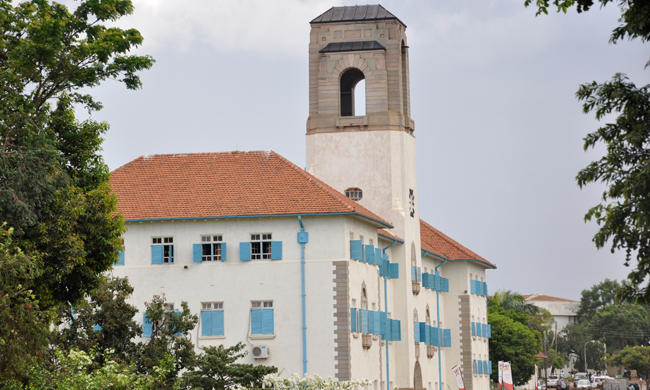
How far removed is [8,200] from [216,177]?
2443 cm

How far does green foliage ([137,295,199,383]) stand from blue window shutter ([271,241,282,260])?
9769 mm

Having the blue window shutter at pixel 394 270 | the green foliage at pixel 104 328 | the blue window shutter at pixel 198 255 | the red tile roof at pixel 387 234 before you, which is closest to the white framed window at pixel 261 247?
the blue window shutter at pixel 198 255

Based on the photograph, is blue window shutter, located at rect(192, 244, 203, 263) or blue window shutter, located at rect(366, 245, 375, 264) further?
blue window shutter, located at rect(366, 245, 375, 264)

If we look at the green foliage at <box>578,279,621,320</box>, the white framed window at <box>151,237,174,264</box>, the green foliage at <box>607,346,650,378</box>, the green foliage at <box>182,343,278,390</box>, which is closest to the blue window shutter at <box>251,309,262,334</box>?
the white framed window at <box>151,237,174,264</box>

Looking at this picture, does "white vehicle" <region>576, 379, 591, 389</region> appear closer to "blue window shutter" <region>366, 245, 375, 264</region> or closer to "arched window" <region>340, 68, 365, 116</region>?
"arched window" <region>340, 68, 365, 116</region>

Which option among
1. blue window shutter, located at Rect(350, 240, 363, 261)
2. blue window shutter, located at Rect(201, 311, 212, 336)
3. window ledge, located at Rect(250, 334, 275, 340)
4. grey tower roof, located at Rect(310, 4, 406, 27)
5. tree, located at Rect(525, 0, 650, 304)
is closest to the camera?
tree, located at Rect(525, 0, 650, 304)

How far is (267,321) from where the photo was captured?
4522cm

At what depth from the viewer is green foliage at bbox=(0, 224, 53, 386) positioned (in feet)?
70.2

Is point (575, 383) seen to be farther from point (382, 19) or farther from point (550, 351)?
point (382, 19)

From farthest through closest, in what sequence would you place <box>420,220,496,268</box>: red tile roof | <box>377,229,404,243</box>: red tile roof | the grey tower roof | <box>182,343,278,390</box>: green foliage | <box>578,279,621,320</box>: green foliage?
<box>578,279,621,320</box>: green foliage → <box>420,220,496,268</box>: red tile roof → the grey tower roof → <box>377,229,404,243</box>: red tile roof → <box>182,343,278,390</box>: green foliage

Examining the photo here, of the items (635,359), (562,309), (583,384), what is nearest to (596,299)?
(562,309)

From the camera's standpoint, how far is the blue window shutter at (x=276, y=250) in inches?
1802

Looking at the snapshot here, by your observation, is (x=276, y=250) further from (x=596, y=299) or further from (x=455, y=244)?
(x=596, y=299)

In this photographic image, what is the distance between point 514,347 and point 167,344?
5570 cm
